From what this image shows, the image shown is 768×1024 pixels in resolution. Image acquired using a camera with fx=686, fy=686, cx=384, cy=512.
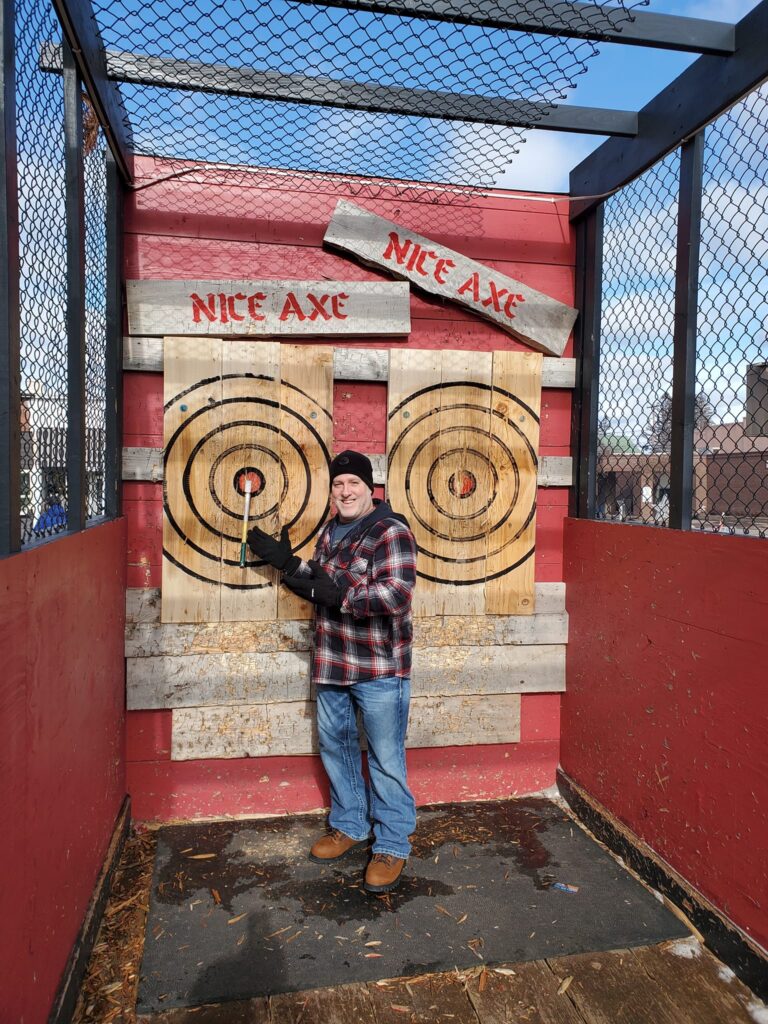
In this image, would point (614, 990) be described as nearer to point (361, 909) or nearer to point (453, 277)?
point (361, 909)

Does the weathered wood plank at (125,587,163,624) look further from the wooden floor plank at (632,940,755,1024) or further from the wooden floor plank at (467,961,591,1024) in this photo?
the wooden floor plank at (632,940,755,1024)

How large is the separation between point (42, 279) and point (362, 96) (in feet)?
5.73

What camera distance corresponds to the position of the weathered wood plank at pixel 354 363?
332 centimetres

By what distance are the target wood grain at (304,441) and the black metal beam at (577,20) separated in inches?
58.4

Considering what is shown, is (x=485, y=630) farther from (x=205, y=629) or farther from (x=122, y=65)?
(x=122, y=65)

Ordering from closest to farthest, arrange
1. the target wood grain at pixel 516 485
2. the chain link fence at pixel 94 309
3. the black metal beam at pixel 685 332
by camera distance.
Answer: the chain link fence at pixel 94 309
the black metal beam at pixel 685 332
the target wood grain at pixel 516 485

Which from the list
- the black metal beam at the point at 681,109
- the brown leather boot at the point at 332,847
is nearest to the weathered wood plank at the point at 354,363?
the black metal beam at the point at 681,109

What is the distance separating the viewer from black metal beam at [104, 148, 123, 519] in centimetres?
311

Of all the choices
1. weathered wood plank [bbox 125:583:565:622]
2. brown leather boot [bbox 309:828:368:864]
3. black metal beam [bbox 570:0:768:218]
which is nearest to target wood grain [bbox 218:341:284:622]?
weathered wood plank [bbox 125:583:565:622]

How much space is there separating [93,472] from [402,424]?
4.97ft

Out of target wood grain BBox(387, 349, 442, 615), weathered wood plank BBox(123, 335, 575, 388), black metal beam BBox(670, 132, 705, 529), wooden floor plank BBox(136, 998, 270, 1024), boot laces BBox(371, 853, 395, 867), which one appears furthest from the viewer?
target wood grain BBox(387, 349, 442, 615)

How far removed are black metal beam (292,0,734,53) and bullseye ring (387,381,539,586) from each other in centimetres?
158

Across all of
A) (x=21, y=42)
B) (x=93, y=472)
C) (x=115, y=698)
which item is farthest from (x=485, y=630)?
(x=21, y=42)

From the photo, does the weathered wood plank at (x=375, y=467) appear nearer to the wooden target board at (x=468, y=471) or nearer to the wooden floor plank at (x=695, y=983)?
the wooden target board at (x=468, y=471)
